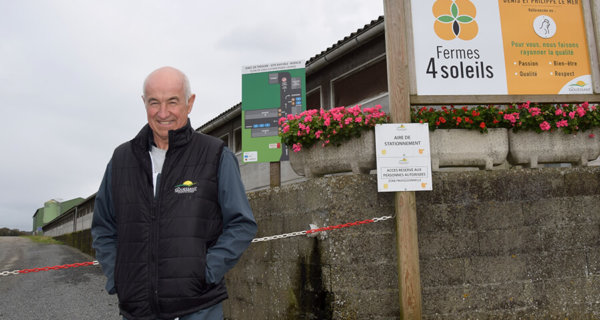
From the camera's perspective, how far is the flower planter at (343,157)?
12.8 feet

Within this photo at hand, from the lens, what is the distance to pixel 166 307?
1886 mm

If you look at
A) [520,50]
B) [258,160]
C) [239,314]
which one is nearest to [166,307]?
[239,314]

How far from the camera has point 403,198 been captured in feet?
12.1

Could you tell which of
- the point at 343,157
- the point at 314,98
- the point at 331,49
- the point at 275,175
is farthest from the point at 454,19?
the point at 314,98

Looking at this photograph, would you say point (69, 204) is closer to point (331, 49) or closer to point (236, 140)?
point (236, 140)

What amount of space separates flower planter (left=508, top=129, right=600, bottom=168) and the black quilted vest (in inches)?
127

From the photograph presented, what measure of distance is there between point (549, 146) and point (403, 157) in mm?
1555

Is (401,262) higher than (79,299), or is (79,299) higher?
(401,262)

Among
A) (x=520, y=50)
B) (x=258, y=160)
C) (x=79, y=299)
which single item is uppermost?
(x=520, y=50)

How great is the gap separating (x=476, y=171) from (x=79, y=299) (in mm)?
7951

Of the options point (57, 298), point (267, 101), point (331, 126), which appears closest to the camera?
point (331, 126)

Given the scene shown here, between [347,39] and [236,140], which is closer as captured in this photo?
[347,39]

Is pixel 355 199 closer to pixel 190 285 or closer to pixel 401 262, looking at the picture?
pixel 401 262

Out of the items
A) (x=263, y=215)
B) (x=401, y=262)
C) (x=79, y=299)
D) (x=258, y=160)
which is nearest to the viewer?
(x=401, y=262)
